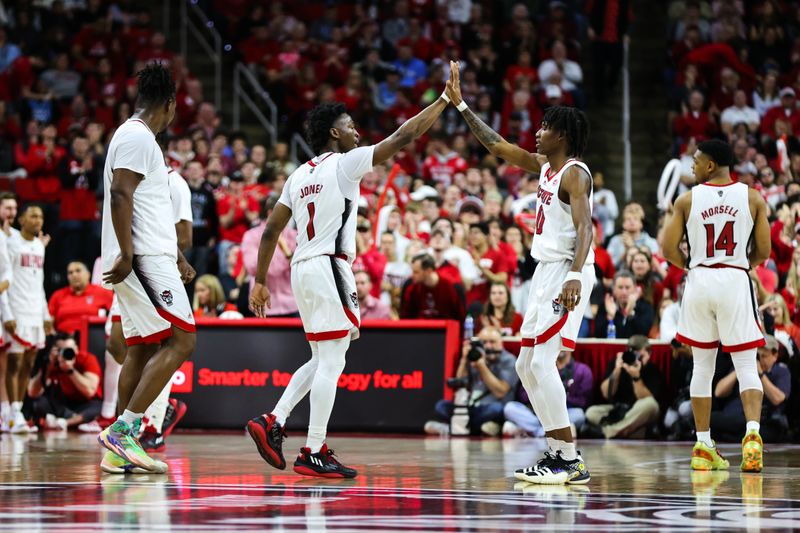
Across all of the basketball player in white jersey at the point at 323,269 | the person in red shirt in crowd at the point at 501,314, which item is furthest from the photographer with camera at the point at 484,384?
the basketball player in white jersey at the point at 323,269

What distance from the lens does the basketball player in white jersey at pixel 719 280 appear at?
9.39 metres

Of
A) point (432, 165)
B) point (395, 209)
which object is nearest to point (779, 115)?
point (432, 165)

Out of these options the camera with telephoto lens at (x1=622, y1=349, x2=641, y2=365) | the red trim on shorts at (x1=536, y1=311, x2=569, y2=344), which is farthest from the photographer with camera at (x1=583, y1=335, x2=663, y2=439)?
the red trim on shorts at (x1=536, y1=311, x2=569, y2=344)

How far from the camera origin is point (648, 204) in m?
19.9

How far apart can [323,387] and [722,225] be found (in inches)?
121

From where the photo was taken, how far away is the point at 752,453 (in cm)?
914

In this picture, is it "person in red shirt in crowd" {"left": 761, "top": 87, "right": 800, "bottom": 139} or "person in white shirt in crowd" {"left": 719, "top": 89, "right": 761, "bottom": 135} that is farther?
"person in white shirt in crowd" {"left": 719, "top": 89, "right": 761, "bottom": 135}

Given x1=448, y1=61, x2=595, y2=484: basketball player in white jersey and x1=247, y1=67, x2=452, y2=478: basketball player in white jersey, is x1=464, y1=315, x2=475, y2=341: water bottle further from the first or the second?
x1=448, y1=61, x2=595, y2=484: basketball player in white jersey

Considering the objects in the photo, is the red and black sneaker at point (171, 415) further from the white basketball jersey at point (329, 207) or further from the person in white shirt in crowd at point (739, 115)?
the person in white shirt in crowd at point (739, 115)

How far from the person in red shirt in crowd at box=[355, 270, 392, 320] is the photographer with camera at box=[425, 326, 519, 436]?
120 centimetres

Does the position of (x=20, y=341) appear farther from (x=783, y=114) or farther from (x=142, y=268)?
(x=783, y=114)

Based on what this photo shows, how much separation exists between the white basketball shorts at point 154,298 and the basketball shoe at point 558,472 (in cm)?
232

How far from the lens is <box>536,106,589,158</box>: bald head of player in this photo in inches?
334

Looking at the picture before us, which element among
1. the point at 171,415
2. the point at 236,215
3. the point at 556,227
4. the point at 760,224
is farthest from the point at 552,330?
the point at 236,215
